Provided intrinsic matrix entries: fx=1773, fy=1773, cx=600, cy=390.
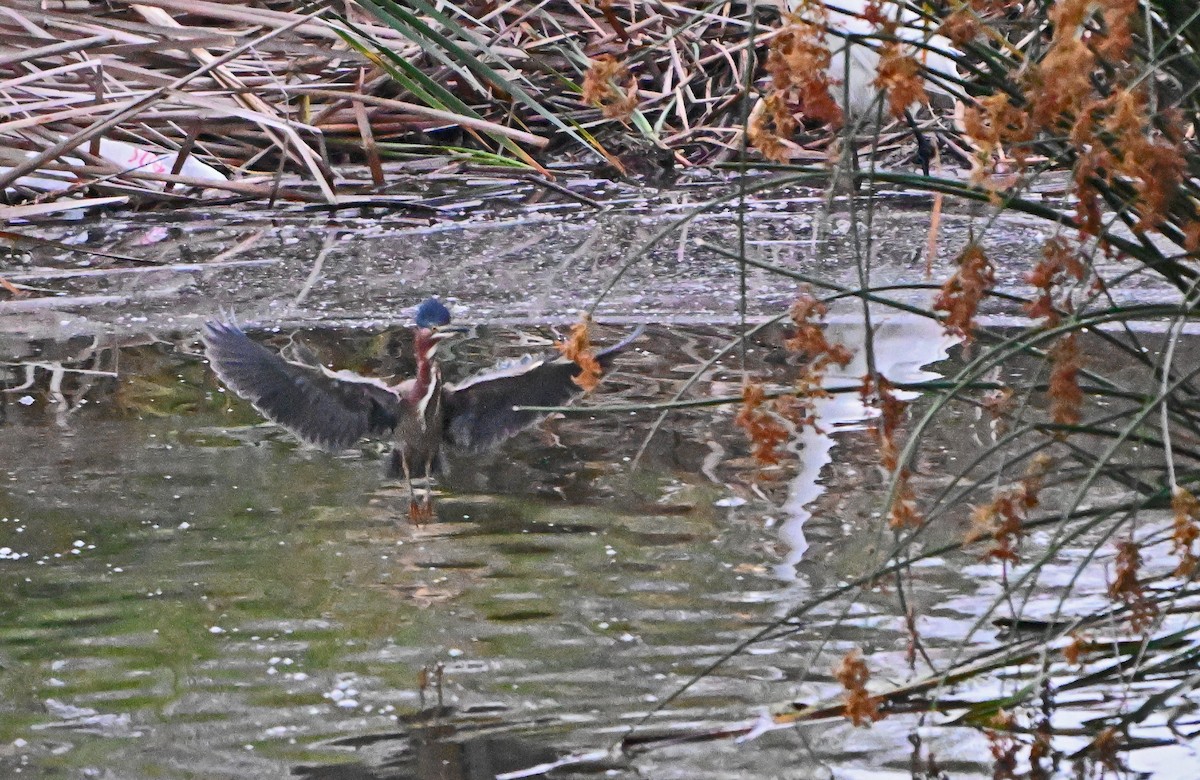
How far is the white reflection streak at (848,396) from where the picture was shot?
2.76m

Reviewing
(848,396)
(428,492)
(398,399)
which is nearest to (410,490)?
(428,492)

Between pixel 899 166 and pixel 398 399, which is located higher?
pixel 899 166

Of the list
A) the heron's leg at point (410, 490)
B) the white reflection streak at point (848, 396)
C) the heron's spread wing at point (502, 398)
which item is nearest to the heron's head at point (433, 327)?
the heron's spread wing at point (502, 398)

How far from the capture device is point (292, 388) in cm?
315

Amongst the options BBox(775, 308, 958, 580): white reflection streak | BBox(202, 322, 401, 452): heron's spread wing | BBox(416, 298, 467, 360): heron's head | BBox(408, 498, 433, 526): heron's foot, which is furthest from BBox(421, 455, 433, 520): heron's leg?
BBox(775, 308, 958, 580): white reflection streak

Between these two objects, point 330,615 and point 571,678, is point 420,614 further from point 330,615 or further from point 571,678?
point 571,678

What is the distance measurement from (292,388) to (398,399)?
0.19 m

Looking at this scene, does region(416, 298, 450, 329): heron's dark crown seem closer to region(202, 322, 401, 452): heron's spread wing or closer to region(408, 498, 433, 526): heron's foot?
region(202, 322, 401, 452): heron's spread wing

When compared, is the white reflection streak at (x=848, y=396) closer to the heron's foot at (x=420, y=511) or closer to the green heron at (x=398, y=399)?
the green heron at (x=398, y=399)

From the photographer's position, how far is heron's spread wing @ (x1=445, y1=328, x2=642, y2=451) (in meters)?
3.08

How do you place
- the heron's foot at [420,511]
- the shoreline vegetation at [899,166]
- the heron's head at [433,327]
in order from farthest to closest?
the heron's head at [433,327] → the heron's foot at [420,511] → the shoreline vegetation at [899,166]

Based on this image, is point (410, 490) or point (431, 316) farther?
point (431, 316)

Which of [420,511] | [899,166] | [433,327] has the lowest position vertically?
[420,511]

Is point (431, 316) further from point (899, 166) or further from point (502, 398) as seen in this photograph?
point (899, 166)
